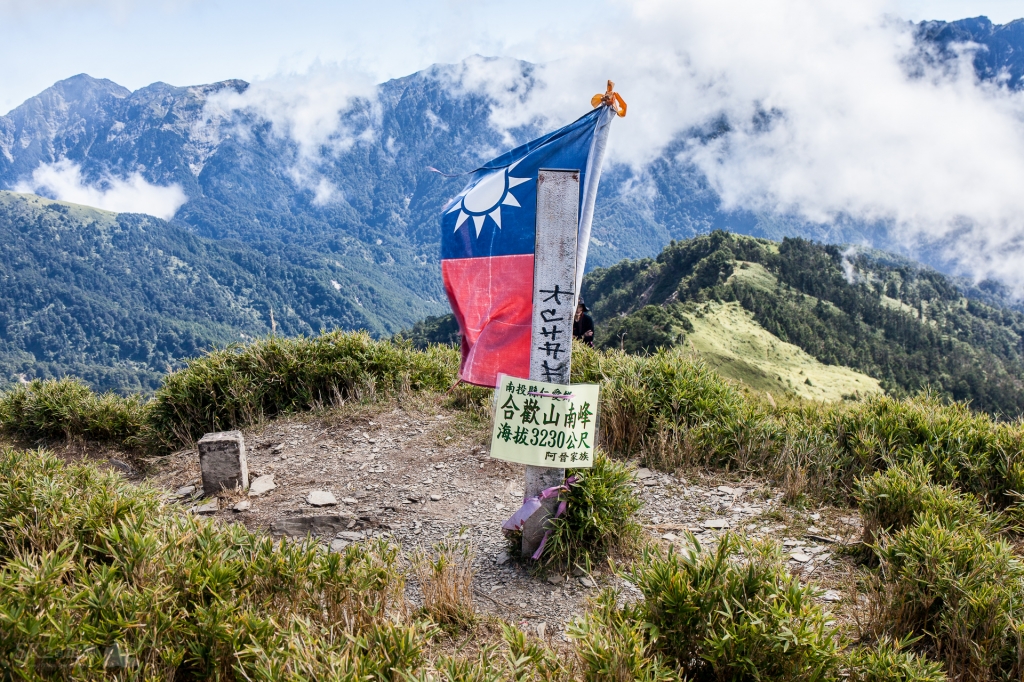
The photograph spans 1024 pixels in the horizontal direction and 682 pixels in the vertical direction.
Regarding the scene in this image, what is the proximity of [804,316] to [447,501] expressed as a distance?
9042cm

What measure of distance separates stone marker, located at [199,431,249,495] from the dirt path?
203 millimetres

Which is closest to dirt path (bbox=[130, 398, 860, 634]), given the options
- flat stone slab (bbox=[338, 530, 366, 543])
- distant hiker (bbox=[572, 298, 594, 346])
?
flat stone slab (bbox=[338, 530, 366, 543])

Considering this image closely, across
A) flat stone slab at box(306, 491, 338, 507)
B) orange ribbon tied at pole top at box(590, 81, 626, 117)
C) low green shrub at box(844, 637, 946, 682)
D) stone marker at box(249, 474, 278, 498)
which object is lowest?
stone marker at box(249, 474, 278, 498)

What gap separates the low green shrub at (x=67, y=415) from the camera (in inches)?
359

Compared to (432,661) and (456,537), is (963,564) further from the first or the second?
(456,537)

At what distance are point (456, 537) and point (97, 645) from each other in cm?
305

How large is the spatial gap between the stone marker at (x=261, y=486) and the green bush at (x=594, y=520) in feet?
11.0

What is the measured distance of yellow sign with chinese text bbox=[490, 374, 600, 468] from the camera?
4.50 meters

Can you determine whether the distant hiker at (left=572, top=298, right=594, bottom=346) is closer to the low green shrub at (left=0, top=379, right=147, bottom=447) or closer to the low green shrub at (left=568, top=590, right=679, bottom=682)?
the low green shrub at (left=0, top=379, right=147, bottom=447)

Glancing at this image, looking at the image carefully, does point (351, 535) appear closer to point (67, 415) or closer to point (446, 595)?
point (446, 595)

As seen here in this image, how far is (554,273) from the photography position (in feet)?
15.0

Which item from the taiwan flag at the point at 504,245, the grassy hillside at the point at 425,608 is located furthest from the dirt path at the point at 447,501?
the taiwan flag at the point at 504,245

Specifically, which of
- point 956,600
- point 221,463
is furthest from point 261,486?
point 956,600

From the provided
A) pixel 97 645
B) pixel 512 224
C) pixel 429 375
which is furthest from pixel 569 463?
pixel 429 375
